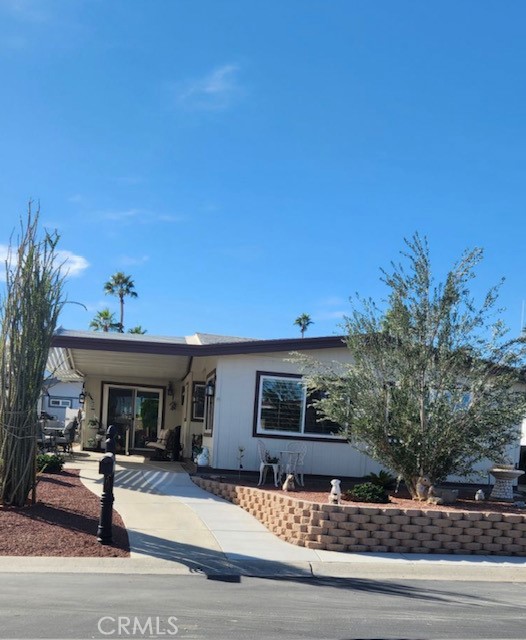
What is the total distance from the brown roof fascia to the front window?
720 mm

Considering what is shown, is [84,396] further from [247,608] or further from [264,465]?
[247,608]

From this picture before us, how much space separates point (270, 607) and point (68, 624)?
1855 millimetres

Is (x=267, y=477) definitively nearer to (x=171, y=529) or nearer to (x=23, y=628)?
(x=171, y=529)

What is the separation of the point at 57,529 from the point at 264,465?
207 inches

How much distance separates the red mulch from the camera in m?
7.86

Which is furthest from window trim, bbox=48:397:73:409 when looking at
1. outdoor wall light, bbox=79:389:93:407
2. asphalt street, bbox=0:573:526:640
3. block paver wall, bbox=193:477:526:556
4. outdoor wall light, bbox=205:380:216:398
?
asphalt street, bbox=0:573:526:640

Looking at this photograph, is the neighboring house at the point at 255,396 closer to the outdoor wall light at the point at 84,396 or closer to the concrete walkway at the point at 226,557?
the concrete walkway at the point at 226,557

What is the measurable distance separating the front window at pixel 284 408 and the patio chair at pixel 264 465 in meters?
0.43

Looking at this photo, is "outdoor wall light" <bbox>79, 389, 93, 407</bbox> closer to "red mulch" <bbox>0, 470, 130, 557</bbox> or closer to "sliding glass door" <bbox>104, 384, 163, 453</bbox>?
"sliding glass door" <bbox>104, 384, 163, 453</bbox>

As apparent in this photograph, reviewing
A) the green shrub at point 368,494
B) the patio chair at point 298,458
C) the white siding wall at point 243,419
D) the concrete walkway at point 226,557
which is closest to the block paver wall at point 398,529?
the concrete walkway at point 226,557

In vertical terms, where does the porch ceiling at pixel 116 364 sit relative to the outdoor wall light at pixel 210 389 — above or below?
above

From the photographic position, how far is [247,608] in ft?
20.4

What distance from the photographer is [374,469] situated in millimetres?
14805

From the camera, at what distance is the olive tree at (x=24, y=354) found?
929cm
